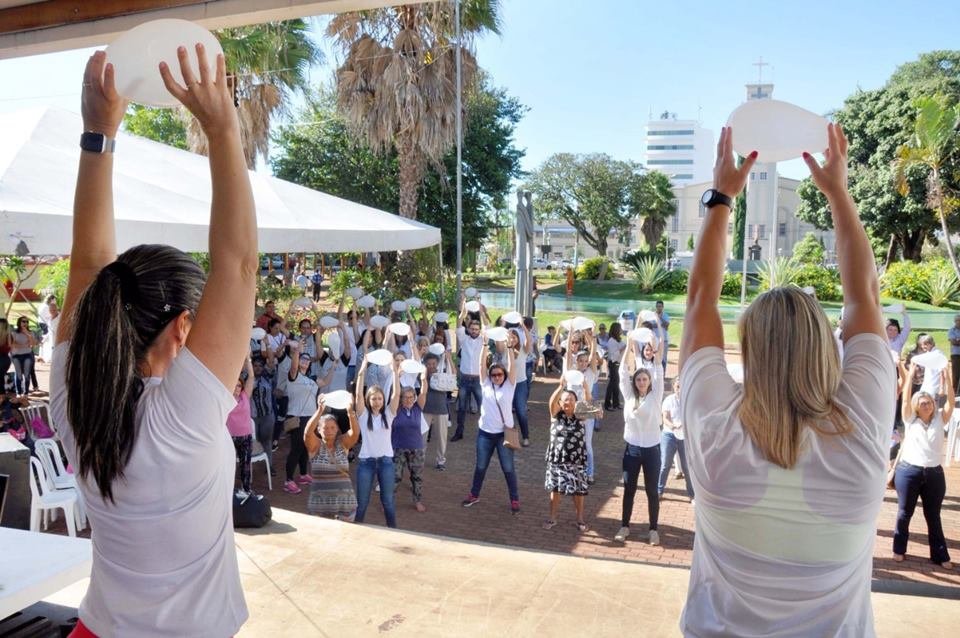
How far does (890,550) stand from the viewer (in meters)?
6.96

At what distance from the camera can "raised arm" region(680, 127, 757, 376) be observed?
62.7 inches

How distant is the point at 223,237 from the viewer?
4.31 feet

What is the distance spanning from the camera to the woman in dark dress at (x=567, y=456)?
24.1 ft

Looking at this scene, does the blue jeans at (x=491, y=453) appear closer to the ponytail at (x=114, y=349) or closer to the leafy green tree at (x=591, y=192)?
the ponytail at (x=114, y=349)

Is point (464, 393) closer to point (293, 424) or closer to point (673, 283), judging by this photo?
point (293, 424)

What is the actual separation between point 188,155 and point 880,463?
7585mm

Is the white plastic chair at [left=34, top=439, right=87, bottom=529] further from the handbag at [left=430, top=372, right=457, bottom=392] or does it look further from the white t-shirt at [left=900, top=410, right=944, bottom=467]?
the white t-shirt at [left=900, top=410, right=944, bottom=467]

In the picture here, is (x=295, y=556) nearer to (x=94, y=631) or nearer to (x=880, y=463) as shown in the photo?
(x=94, y=631)

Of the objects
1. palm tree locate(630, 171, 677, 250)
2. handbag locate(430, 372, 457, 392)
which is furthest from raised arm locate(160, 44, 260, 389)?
palm tree locate(630, 171, 677, 250)

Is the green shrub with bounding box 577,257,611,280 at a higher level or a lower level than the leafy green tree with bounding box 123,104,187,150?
lower

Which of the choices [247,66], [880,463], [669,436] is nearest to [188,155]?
[669,436]

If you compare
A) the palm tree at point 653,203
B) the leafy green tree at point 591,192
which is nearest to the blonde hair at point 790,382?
the palm tree at point 653,203

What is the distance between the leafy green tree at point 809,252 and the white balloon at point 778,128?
3724cm

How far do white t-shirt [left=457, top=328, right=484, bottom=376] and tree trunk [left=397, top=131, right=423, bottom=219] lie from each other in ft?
27.1
